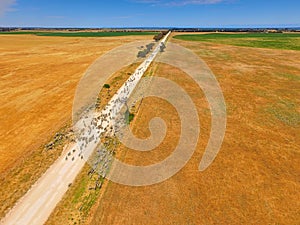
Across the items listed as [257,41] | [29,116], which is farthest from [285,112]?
[257,41]

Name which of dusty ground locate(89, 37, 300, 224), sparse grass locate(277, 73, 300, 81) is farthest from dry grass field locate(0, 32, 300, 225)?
sparse grass locate(277, 73, 300, 81)

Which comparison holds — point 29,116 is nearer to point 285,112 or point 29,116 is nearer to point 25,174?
point 25,174

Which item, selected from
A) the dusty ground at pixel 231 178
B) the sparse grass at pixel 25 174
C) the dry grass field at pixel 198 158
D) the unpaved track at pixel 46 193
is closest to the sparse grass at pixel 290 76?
the dry grass field at pixel 198 158

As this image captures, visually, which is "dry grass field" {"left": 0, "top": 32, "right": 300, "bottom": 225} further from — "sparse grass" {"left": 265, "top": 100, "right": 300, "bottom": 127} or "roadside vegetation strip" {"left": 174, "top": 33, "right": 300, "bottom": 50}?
"roadside vegetation strip" {"left": 174, "top": 33, "right": 300, "bottom": 50}

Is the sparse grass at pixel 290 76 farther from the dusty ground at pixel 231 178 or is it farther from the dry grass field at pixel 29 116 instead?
the dry grass field at pixel 29 116

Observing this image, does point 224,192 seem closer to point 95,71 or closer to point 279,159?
point 279,159
